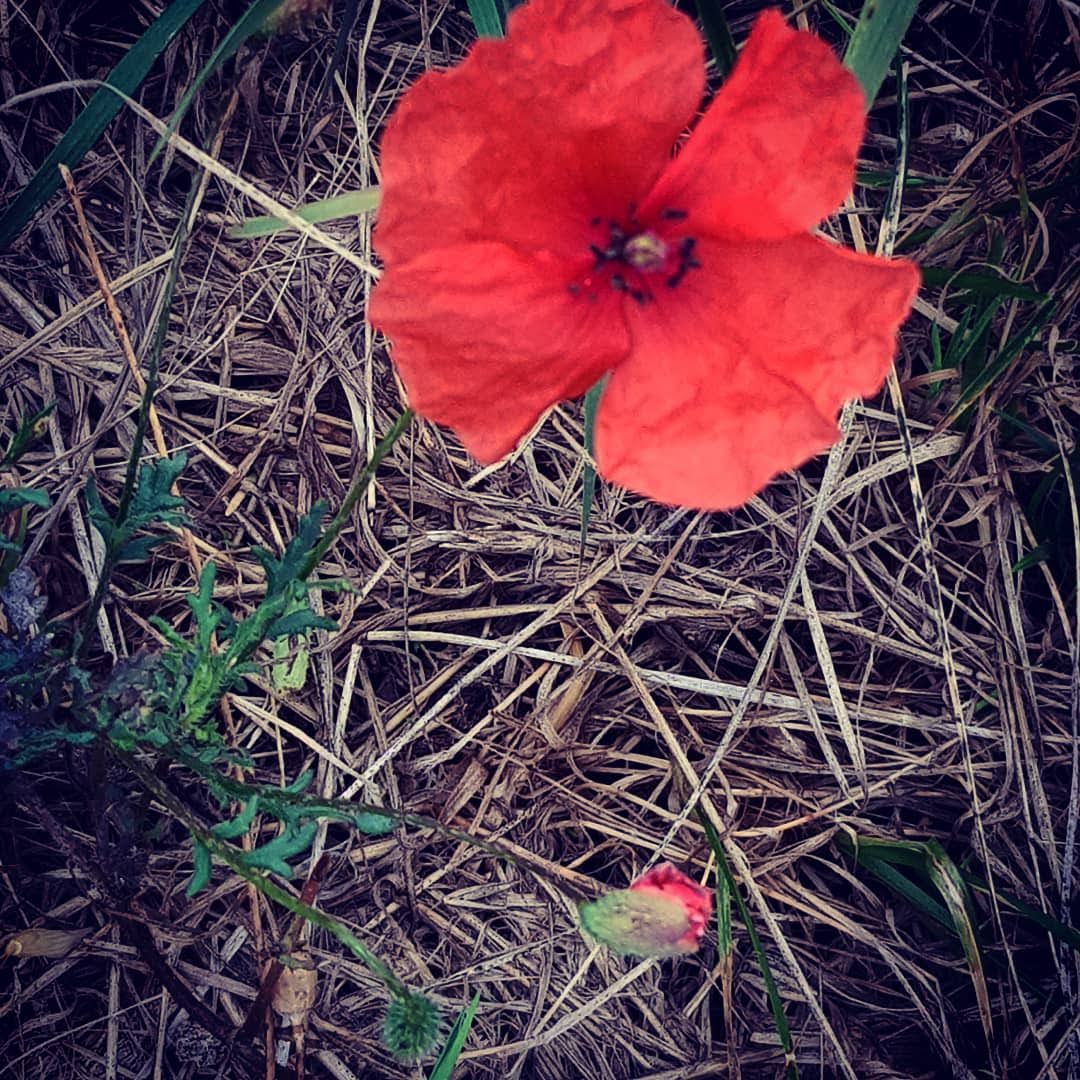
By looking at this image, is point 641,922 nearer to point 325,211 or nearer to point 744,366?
point 744,366

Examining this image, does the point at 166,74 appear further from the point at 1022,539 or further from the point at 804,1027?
the point at 804,1027

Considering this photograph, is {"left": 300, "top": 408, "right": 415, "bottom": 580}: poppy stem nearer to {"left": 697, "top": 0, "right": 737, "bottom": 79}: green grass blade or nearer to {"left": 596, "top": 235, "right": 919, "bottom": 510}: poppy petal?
{"left": 596, "top": 235, "right": 919, "bottom": 510}: poppy petal

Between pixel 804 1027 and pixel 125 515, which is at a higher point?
pixel 125 515

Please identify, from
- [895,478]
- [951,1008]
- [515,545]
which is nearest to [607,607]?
[515,545]

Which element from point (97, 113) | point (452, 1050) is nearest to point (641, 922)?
point (452, 1050)

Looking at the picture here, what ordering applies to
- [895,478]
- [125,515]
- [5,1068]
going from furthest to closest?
1. [895,478]
2. [5,1068]
3. [125,515]

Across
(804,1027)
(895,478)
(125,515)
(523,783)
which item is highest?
(125,515)

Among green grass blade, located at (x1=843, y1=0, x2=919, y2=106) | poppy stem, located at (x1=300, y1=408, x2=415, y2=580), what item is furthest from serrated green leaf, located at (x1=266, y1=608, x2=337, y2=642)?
green grass blade, located at (x1=843, y1=0, x2=919, y2=106)
